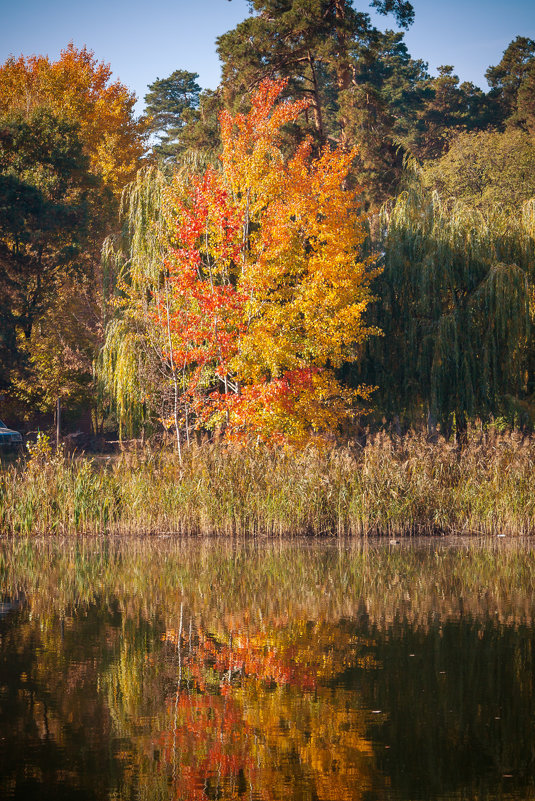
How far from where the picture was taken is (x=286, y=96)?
31.7 metres

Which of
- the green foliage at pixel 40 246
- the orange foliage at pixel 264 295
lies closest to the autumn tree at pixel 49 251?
the green foliage at pixel 40 246

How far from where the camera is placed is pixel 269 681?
668 cm

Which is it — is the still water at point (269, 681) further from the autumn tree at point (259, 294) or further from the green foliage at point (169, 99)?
the green foliage at point (169, 99)

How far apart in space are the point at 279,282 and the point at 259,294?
105 cm

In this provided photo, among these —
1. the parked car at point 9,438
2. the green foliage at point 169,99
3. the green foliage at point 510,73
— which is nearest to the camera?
the parked car at point 9,438

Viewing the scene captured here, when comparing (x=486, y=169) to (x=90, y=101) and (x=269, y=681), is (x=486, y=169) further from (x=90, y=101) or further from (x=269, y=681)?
(x=269, y=681)

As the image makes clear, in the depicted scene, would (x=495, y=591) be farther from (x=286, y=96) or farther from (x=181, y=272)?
(x=286, y=96)

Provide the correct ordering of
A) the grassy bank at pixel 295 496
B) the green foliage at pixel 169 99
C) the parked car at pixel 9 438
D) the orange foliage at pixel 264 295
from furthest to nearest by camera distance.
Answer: the green foliage at pixel 169 99
the parked car at pixel 9 438
the orange foliage at pixel 264 295
the grassy bank at pixel 295 496

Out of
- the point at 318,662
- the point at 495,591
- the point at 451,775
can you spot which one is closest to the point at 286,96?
the point at 495,591

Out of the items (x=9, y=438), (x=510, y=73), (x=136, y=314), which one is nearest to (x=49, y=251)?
(x=9, y=438)

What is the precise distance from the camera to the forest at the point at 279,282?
20328 mm

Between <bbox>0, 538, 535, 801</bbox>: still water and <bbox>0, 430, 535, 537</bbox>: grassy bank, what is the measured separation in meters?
2.68

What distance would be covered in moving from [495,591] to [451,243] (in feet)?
47.1

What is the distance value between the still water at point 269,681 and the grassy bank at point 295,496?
2.68 m
